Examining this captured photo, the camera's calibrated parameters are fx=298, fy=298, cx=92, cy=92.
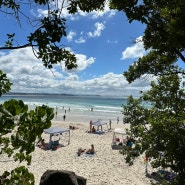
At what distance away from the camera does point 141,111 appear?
1505cm

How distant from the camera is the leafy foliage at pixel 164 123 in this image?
5.96 meters

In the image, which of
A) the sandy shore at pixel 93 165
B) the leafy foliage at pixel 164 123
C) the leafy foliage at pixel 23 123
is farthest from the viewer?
the sandy shore at pixel 93 165

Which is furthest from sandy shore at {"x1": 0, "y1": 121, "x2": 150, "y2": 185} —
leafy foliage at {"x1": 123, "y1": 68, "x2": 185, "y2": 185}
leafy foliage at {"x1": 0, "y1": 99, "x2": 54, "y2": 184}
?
leafy foliage at {"x1": 0, "y1": 99, "x2": 54, "y2": 184}

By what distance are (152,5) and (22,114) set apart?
13.6 ft

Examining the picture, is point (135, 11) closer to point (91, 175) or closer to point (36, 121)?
point (36, 121)

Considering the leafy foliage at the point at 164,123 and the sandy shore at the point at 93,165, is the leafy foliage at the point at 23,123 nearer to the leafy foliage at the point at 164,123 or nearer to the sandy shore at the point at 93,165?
the leafy foliage at the point at 164,123

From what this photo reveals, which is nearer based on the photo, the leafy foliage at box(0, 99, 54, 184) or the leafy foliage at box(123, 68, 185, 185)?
the leafy foliage at box(0, 99, 54, 184)

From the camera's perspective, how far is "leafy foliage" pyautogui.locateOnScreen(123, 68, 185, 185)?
19.6 feet

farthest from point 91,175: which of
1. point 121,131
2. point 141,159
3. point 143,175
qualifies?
point 121,131

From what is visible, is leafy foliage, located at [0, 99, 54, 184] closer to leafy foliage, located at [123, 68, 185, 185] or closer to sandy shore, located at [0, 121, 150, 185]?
leafy foliage, located at [123, 68, 185, 185]

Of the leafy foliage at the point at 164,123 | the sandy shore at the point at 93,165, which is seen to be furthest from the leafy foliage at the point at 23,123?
the sandy shore at the point at 93,165

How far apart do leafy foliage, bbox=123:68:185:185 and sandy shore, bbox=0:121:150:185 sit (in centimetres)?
462

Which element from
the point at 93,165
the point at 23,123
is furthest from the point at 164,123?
the point at 93,165

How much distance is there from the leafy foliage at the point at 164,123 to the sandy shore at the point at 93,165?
182 inches
